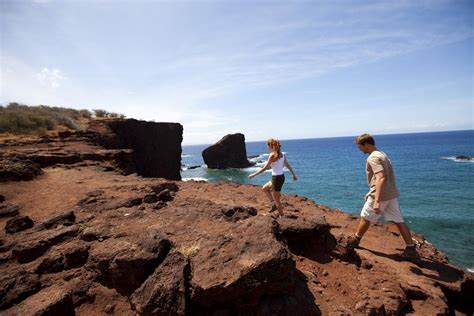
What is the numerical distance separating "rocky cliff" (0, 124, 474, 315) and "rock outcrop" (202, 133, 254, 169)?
6371cm

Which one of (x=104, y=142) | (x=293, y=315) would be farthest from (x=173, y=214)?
(x=104, y=142)

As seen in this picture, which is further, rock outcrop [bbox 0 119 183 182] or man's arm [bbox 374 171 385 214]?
rock outcrop [bbox 0 119 183 182]

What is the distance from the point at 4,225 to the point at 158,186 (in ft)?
11.7

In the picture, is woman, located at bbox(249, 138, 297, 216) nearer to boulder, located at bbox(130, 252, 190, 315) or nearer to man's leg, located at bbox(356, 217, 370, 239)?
man's leg, located at bbox(356, 217, 370, 239)

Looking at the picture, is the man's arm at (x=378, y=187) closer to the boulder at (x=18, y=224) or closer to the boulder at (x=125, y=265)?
the boulder at (x=125, y=265)

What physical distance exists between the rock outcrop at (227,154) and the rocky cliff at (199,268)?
209 feet

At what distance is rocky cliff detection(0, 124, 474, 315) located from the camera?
322 cm

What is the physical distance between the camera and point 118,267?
143 inches

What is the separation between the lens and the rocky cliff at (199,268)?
3219mm

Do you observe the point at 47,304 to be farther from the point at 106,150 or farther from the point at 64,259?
the point at 106,150

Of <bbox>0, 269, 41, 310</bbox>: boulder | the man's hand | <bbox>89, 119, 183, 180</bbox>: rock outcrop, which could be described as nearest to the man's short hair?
the man's hand

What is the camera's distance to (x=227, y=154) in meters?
70.2

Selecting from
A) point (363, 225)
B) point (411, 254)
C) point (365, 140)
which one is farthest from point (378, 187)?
point (411, 254)

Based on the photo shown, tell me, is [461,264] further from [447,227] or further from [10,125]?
[10,125]
